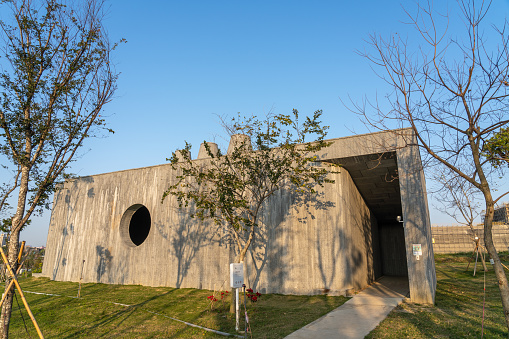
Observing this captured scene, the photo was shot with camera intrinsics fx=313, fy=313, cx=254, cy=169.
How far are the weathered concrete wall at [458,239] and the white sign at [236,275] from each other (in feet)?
97.0

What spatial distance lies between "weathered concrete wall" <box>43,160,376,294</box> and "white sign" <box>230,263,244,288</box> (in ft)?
17.6

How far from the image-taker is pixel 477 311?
9.04 m

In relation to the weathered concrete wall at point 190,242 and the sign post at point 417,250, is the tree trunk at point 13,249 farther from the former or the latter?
the sign post at point 417,250

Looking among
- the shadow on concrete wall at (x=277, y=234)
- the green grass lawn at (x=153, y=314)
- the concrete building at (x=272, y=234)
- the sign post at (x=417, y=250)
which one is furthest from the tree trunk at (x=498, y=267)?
the shadow on concrete wall at (x=277, y=234)

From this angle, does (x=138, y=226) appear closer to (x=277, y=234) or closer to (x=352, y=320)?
(x=277, y=234)

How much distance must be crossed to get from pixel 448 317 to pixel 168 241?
11401 mm

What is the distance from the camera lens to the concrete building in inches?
447

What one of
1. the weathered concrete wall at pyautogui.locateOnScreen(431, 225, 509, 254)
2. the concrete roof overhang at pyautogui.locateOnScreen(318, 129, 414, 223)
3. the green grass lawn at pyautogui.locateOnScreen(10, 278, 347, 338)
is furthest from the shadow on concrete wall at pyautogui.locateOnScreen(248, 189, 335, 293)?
the weathered concrete wall at pyautogui.locateOnScreen(431, 225, 509, 254)

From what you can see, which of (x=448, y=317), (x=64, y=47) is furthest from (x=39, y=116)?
(x=448, y=317)

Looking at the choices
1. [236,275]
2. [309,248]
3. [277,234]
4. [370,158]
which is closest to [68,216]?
[277,234]

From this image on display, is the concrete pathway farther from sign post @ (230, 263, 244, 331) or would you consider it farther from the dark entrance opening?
the dark entrance opening

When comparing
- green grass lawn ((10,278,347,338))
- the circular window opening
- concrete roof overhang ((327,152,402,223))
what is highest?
concrete roof overhang ((327,152,402,223))

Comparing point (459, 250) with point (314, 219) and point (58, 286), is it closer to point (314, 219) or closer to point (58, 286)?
point (314, 219)

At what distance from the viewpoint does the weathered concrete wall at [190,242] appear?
12.4m
